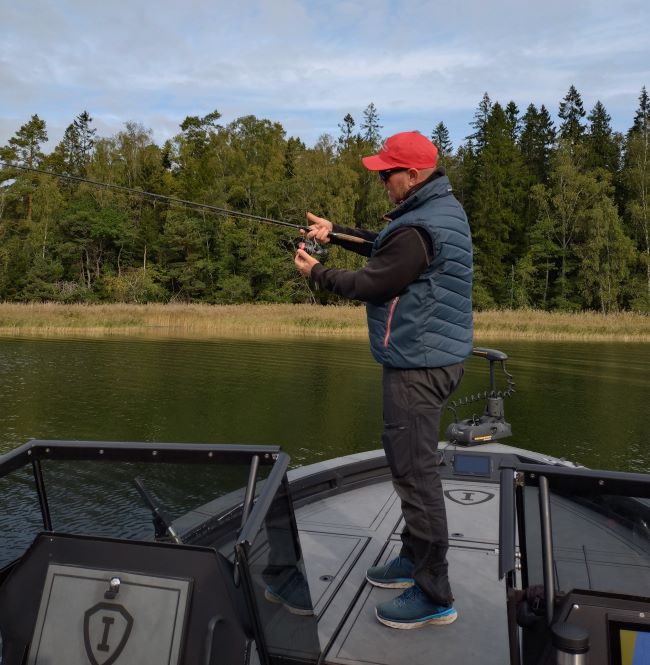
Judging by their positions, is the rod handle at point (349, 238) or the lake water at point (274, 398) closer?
the rod handle at point (349, 238)

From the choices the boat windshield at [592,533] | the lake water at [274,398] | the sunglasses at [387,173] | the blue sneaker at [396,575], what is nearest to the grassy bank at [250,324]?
the lake water at [274,398]

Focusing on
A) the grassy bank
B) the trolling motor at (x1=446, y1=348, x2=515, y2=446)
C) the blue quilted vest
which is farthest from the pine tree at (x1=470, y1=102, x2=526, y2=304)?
the blue quilted vest

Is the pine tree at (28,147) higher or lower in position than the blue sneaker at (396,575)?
higher

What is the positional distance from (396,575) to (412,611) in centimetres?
27

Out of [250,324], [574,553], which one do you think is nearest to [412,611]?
[574,553]

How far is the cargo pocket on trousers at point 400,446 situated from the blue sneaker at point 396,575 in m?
0.40

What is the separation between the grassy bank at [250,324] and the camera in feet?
79.5

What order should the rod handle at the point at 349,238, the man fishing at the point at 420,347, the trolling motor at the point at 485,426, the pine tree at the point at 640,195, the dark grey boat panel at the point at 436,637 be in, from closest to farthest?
the dark grey boat panel at the point at 436,637, the man fishing at the point at 420,347, the rod handle at the point at 349,238, the trolling motor at the point at 485,426, the pine tree at the point at 640,195

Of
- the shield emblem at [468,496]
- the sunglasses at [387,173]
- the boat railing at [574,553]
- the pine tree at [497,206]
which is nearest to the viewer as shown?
the boat railing at [574,553]

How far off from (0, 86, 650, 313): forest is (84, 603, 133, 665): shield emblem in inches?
1570

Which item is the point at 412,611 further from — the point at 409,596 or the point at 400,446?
the point at 400,446

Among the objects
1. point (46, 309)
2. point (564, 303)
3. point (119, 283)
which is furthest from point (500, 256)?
point (46, 309)

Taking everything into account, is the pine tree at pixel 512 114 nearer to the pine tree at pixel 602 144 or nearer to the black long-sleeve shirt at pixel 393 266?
the pine tree at pixel 602 144

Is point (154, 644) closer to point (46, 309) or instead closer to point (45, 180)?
point (46, 309)
